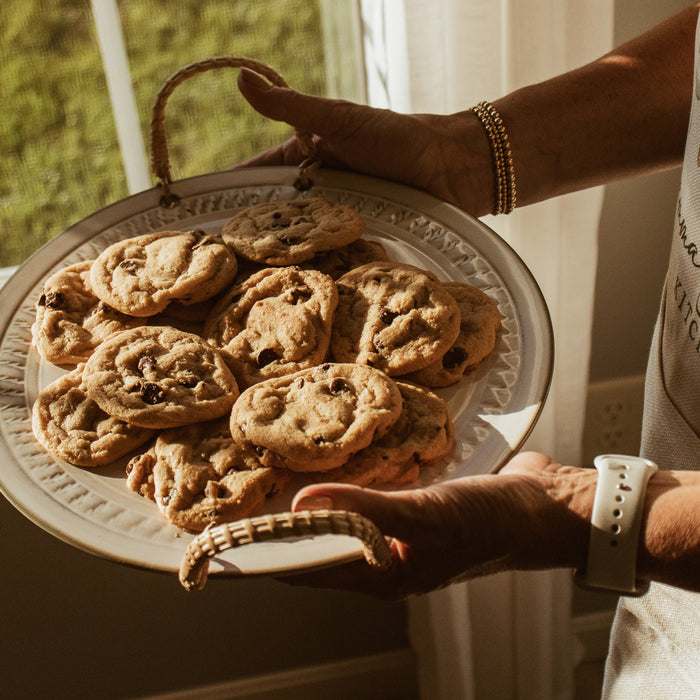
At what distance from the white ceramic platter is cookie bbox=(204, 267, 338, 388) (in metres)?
0.14

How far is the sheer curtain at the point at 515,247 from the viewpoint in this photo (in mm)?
1123

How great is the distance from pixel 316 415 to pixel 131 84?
997 millimetres

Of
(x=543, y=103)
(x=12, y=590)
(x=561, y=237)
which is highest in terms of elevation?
(x=543, y=103)

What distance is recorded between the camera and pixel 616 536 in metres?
0.68

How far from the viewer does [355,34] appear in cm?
137

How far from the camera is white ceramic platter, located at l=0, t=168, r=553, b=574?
637 millimetres

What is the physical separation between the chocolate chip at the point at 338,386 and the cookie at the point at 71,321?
0.82 feet

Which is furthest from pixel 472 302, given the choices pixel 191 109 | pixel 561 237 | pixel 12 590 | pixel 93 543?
pixel 12 590

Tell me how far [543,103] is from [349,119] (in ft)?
0.92

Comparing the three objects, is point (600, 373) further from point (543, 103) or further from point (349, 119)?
point (349, 119)

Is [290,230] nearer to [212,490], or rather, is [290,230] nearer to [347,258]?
[347,258]

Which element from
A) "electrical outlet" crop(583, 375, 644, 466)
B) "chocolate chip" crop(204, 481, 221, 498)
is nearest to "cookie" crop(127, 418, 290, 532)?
"chocolate chip" crop(204, 481, 221, 498)

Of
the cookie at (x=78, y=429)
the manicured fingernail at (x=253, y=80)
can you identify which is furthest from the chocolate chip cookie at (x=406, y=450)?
the manicured fingernail at (x=253, y=80)

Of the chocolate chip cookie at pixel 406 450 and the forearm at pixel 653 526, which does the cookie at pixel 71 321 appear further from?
the forearm at pixel 653 526
